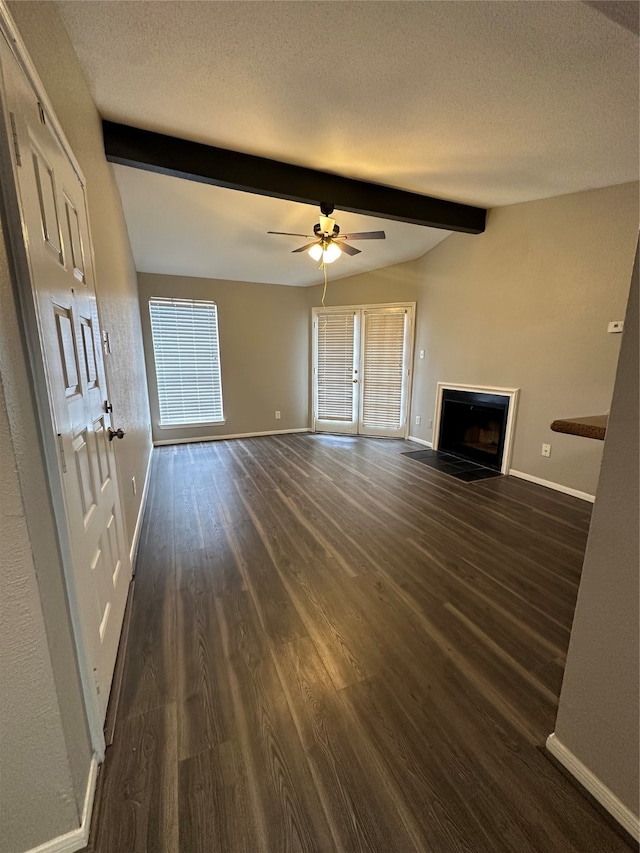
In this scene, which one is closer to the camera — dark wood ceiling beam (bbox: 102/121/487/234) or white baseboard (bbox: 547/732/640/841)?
white baseboard (bbox: 547/732/640/841)

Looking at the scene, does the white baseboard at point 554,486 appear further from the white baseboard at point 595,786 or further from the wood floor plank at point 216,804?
the wood floor plank at point 216,804

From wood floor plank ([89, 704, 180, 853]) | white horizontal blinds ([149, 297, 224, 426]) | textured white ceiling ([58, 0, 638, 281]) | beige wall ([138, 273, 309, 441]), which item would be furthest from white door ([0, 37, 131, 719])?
beige wall ([138, 273, 309, 441])

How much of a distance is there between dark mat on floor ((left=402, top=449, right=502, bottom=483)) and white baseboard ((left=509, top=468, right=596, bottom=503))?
180mm

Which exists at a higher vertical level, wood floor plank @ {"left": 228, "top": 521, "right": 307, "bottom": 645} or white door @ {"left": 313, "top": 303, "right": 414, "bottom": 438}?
white door @ {"left": 313, "top": 303, "right": 414, "bottom": 438}

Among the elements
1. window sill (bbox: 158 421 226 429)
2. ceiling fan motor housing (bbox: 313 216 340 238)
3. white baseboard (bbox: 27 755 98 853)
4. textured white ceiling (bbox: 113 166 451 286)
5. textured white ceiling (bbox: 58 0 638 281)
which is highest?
textured white ceiling (bbox: 58 0 638 281)

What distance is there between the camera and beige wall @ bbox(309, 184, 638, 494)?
2922 millimetres

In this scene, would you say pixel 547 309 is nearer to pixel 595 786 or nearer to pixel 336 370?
pixel 336 370

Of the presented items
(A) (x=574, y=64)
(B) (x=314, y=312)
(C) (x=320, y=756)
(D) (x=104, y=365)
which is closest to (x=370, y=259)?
(B) (x=314, y=312)

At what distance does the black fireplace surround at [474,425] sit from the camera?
4.00 meters

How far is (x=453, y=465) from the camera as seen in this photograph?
4211 millimetres

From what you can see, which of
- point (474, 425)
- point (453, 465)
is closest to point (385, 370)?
point (474, 425)

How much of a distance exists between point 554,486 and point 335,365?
11.5 ft

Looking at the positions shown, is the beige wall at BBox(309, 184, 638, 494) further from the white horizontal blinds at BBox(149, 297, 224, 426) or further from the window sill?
the window sill

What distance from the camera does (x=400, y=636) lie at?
1.65 metres
